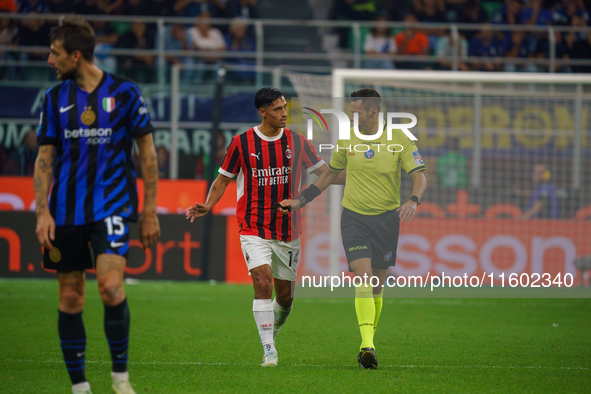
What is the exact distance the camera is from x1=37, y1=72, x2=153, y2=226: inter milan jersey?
4.59 m

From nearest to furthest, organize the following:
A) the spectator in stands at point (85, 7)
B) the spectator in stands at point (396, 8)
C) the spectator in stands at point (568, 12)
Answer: the spectator in stands at point (85, 7) < the spectator in stands at point (568, 12) < the spectator in stands at point (396, 8)

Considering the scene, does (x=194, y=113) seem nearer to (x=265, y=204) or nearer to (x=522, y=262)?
(x=522, y=262)

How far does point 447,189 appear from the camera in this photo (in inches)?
501

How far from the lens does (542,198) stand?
12773 millimetres

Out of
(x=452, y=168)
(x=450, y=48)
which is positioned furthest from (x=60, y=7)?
(x=452, y=168)

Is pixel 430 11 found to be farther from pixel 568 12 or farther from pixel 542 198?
pixel 542 198

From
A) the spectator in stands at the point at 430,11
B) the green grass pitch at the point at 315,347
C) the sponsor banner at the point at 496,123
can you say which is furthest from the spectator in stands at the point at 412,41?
the green grass pitch at the point at 315,347

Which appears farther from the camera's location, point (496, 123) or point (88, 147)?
point (496, 123)

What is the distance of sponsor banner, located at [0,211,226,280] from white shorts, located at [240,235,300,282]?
6687 millimetres

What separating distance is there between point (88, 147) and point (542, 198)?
31.2 ft

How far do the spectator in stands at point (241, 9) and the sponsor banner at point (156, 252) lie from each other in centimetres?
601

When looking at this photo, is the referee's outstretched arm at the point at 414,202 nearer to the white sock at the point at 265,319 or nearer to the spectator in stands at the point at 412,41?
the white sock at the point at 265,319

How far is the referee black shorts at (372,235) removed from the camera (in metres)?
6.76

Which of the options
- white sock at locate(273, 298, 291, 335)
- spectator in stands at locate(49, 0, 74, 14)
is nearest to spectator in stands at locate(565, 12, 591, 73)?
spectator in stands at locate(49, 0, 74, 14)
